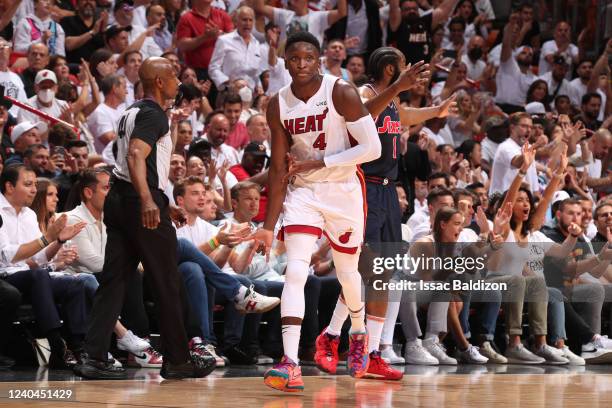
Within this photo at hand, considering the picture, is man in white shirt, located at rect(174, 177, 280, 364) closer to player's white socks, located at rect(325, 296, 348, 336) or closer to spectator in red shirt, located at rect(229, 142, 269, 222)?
player's white socks, located at rect(325, 296, 348, 336)

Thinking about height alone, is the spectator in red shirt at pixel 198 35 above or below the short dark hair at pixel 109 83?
above

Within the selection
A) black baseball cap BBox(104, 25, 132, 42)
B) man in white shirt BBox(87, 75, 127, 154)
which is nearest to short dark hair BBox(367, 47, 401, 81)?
man in white shirt BBox(87, 75, 127, 154)

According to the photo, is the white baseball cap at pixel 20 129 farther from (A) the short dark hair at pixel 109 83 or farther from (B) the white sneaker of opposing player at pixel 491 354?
(B) the white sneaker of opposing player at pixel 491 354

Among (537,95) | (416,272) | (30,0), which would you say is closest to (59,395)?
(416,272)

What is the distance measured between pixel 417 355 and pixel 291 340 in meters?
2.93

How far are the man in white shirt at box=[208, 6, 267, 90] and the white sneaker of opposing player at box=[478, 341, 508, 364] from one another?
19.4 ft

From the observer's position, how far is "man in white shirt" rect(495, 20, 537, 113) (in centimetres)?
1667

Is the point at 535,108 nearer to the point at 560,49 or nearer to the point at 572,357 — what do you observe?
the point at 560,49

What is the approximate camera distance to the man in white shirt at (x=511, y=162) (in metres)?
12.0

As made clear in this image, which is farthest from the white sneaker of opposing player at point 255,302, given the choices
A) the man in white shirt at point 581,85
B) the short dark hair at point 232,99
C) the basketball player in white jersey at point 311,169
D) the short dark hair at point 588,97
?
the man in white shirt at point 581,85

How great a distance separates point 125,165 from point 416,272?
10.9 feet

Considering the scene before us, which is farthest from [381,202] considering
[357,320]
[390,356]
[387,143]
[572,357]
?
[572,357]

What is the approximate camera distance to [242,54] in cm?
1433

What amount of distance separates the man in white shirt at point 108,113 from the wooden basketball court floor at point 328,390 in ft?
13.3
